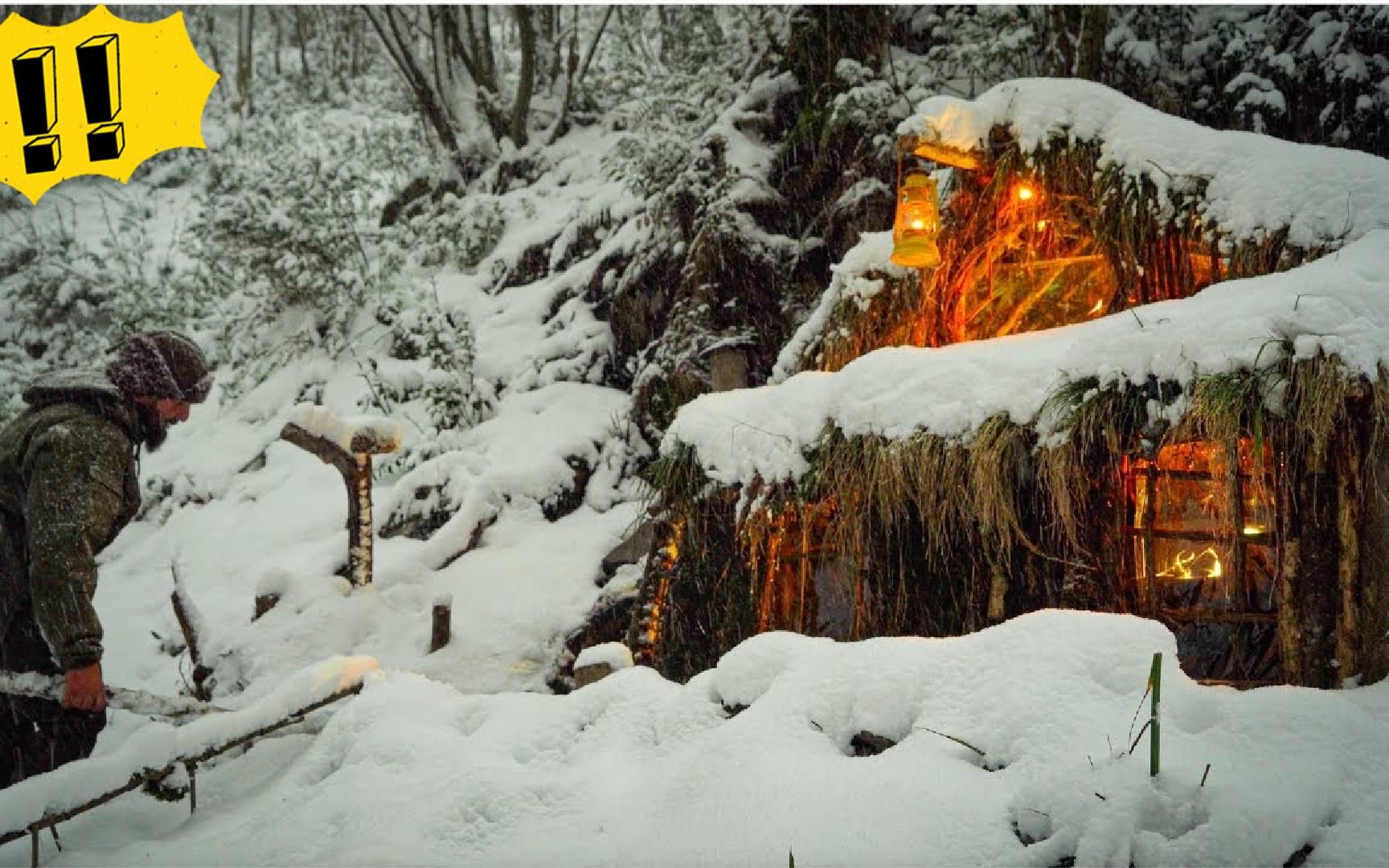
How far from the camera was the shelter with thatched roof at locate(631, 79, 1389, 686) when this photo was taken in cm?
293

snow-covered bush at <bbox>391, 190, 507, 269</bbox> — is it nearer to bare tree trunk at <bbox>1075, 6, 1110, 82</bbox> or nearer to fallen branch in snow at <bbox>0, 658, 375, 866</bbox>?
bare tree trunk at <bbox>1075, 6, 1110, 82</bbox>

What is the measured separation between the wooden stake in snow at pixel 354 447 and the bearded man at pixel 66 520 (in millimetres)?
3568

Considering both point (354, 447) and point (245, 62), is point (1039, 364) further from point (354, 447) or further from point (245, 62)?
point (245, 62)

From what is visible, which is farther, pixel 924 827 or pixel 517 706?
pixel 517 706

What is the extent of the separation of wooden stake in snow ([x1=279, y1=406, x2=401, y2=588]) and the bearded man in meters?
3.57

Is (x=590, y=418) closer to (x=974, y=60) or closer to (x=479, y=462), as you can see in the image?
(x=479, y=462)

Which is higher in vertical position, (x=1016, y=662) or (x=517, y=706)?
(x=1016, y=662)

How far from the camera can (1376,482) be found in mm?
2855

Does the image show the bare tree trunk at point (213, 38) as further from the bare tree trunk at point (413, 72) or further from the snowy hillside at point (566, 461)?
the bare tree trunk at point (413, 72)

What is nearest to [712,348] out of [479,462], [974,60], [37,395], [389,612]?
[479,462]

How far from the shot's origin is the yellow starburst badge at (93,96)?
3254 millimetres

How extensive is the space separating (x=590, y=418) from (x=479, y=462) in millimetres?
1432

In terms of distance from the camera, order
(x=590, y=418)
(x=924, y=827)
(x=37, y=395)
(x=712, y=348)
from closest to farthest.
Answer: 1. (x=924, y=827)
2. (x=37, y=395)
3. (x=712, y=348)
4. (x=590, y=418)

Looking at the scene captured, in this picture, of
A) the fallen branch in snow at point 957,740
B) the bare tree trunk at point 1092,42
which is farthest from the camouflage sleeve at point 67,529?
the bare tree trunk at point 1092,42
